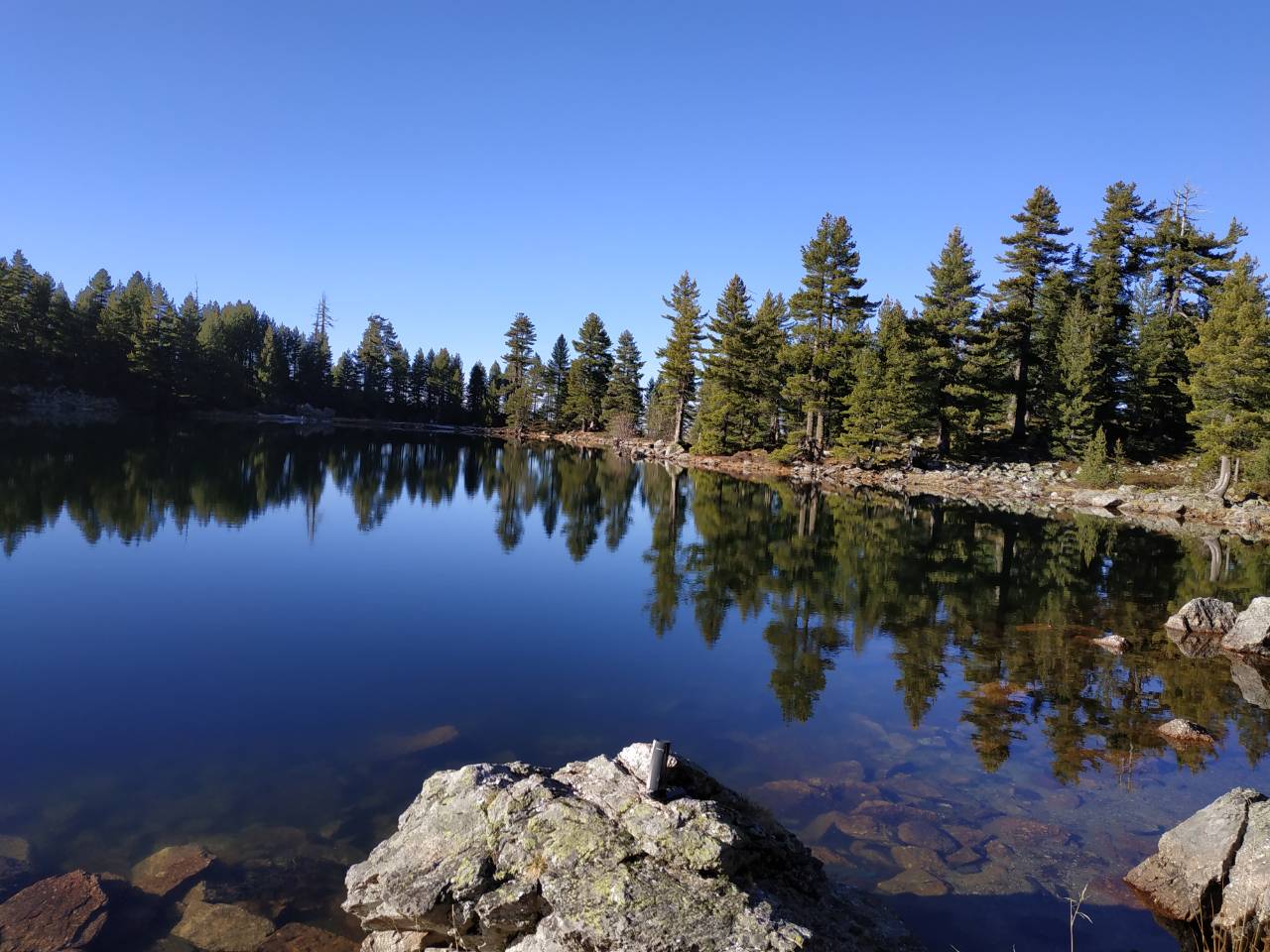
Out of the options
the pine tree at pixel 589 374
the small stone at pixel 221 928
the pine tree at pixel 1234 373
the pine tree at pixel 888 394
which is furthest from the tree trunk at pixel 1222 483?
the pine tree at pixel 589 374

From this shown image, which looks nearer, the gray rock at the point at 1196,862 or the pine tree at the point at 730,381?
the gray rock at the point at 1196,862

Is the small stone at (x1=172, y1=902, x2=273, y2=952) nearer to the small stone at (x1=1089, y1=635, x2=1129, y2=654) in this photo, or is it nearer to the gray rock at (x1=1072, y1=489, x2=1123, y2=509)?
the small stone at (x1=1089, y1=635, x2=1129, y2=654)

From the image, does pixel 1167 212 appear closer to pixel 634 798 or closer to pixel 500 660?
pixel 500 660

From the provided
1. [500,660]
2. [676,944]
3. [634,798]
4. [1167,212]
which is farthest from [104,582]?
[1167,212]

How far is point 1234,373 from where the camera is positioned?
3800cm

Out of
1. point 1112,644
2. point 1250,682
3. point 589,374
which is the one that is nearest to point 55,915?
point 1112,644

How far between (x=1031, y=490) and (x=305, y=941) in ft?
165

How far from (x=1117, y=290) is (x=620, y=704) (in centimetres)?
6041

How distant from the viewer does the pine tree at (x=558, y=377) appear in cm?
9831

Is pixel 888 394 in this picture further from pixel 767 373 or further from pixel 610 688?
pixel 610 688

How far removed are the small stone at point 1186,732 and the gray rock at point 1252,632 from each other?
584 centimetres

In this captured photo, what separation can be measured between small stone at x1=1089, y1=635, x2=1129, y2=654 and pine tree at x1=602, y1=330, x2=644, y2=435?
236ft

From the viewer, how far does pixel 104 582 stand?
53.5 feet

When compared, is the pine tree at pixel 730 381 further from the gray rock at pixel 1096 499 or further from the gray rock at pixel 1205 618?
the gray rock at pixel 1205 618
